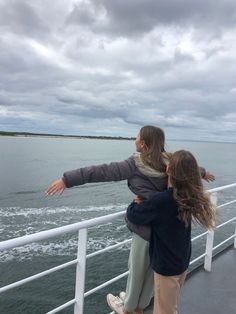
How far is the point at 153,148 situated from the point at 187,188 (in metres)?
0.31

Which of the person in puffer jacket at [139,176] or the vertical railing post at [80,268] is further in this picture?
the vertical railing post at [80,268]

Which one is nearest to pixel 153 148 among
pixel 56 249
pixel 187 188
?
pixel 187 188

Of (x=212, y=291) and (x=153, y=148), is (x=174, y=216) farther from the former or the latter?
(x=212, y=291)

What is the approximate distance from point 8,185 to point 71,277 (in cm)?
2026

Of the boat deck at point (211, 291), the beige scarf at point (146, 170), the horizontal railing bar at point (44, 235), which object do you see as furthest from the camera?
the boat deck at point (211, 291)

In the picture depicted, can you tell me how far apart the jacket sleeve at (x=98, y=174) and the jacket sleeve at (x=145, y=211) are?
19 centimetres

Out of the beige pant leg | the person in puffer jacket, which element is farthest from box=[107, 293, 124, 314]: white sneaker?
the beige pant leg

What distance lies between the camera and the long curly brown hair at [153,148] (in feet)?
6.66

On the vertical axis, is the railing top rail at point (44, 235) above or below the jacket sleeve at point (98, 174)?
below

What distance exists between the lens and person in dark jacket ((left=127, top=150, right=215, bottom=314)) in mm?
1891

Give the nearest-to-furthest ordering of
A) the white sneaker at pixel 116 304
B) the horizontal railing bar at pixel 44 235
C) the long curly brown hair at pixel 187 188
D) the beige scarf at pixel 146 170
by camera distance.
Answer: the horizontal railing bar at pixel 44 235 < the long curly brown hair at pixel 187 188 < the beige scarf at pixel 146 170 < the white sneaker at pixel 116 304

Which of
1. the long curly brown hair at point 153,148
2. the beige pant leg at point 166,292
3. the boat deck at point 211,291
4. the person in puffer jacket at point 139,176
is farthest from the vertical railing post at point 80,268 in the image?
the boat deck at point 211,291

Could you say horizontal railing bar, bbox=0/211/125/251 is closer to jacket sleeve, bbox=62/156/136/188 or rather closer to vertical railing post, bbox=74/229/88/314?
vertical railing post, bbox=74/229/88/314

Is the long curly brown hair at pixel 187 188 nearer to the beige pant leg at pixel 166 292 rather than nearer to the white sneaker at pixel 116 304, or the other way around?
the beige pant leg at pixel 166 292
